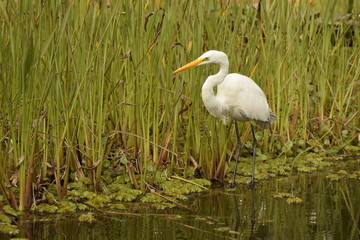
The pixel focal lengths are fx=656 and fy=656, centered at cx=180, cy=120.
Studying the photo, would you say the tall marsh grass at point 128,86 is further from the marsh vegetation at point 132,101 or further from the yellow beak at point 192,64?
the yellow beak at point 192,64

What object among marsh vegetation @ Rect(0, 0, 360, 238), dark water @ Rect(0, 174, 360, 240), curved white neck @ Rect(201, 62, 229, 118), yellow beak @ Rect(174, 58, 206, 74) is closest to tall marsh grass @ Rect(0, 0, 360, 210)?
marsh vegetation @ Rect(0, 0, 360, 238)

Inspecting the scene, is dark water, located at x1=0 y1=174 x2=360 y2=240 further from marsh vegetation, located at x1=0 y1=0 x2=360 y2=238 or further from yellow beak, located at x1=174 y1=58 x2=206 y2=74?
yellow beak, located at x1=174 y1=58 x2=206 y2=74

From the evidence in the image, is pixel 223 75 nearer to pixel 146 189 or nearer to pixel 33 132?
pixel 146 189

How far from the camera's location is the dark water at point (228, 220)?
3.74m

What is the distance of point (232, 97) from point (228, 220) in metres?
1.22

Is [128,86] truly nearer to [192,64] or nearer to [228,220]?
[192,64]

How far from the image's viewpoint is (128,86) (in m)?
4.59

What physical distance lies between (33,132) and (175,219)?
101 cm

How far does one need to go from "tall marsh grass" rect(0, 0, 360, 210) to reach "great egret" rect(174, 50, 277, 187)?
13 centimetres

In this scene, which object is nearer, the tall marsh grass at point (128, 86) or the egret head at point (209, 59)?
the tall marsh grass at point (128, 86)

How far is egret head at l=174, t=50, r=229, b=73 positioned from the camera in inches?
174

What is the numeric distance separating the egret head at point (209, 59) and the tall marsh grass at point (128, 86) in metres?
0.22

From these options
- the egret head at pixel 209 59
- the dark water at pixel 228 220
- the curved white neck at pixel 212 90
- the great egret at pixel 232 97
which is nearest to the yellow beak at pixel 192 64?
the egret head at pixel 209 59

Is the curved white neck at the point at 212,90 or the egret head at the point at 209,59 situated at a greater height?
the egret head at the point at 209,59
